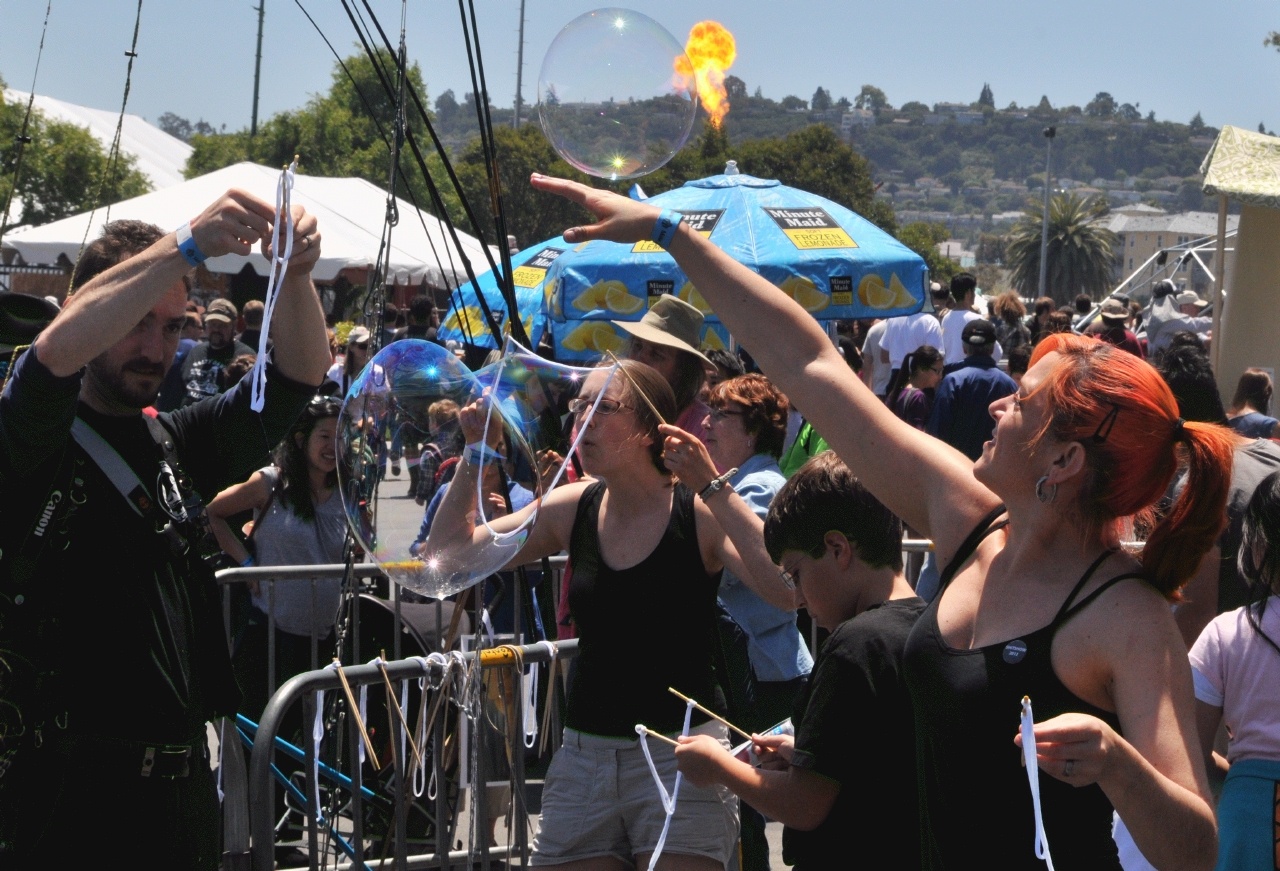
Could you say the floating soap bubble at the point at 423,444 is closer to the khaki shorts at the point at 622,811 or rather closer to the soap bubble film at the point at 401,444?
the soap bubble film at the point at 401,444

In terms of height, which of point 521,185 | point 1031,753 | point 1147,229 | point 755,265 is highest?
point 1147,229

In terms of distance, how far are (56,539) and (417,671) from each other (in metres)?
1.11

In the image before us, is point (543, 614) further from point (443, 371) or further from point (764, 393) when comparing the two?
point (443, 371)

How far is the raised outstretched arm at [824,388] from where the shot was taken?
84.1 inches

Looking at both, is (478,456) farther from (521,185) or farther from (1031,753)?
(521,185)

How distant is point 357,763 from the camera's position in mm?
3088

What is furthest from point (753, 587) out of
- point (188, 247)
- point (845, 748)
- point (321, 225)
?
point (321, 225)

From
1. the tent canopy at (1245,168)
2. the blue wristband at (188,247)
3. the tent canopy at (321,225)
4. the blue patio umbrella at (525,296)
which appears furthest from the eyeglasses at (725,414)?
the tent canopy at (321,225)

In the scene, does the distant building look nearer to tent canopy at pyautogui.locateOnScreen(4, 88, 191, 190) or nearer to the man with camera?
tent canopy at pyautogui.locateOnScreen(4, 88, 191, 190)

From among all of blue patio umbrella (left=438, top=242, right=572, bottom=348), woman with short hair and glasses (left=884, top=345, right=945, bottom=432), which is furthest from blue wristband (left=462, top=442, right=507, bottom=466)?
blue patio umbrella (left=438, top=242, right=572, bottom=348)

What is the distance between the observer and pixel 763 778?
236cm

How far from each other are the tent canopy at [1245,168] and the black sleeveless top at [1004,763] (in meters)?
8.79

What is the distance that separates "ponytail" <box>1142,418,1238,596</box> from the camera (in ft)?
6.03

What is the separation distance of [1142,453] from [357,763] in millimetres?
2105
